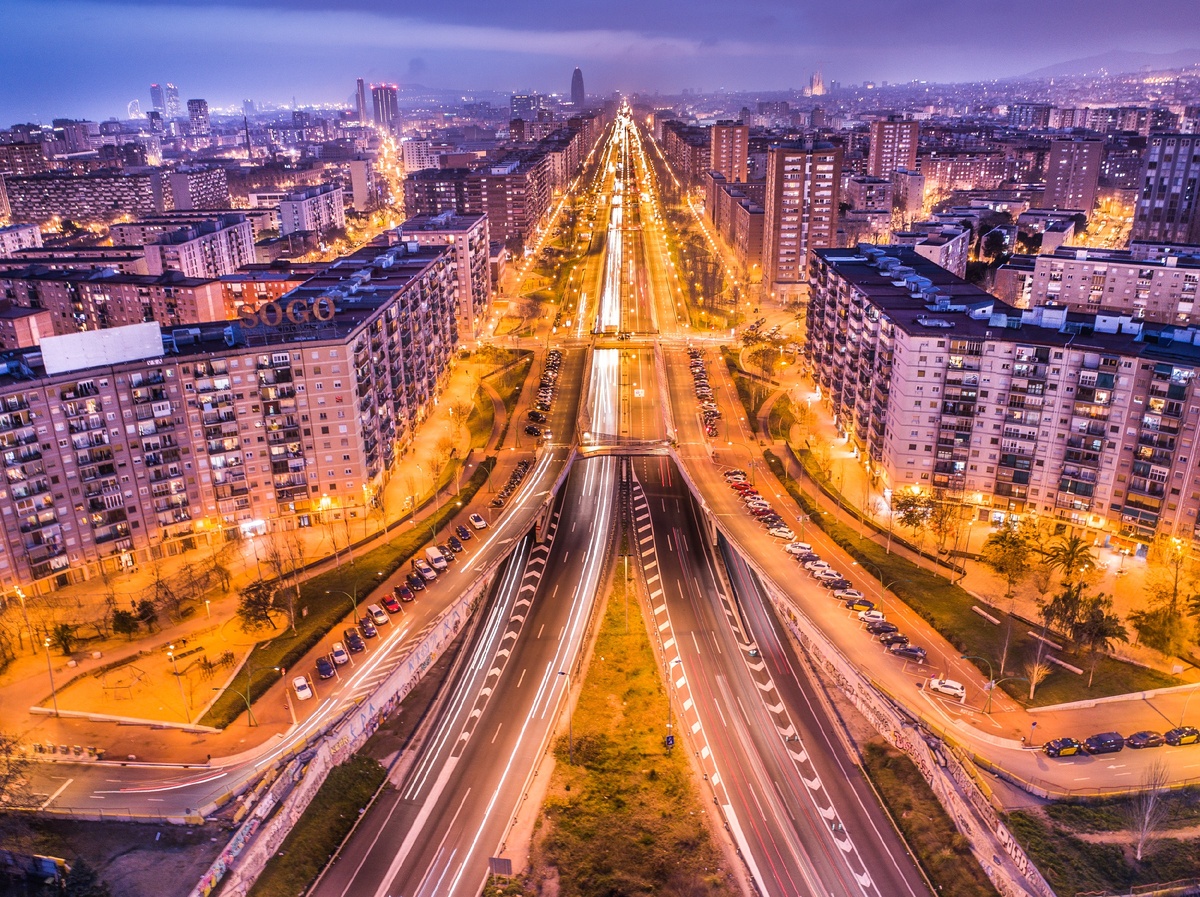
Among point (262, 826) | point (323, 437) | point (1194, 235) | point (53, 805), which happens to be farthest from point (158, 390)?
point (1194, 235)

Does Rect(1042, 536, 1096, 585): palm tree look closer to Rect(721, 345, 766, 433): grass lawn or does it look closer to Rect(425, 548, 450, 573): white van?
Rect(721, 345, 766, 433): grass lawn

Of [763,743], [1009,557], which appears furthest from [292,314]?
[1009,557]

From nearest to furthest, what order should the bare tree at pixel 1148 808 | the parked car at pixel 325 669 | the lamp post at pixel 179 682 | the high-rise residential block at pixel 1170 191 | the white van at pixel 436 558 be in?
the bare tree at pixel 1148 808 → the lamp post at pixel 179 682 → the parked car at pixel 325 669 → the white van at pixel 436 558 → the high-rise residential block at pixel 1170 191

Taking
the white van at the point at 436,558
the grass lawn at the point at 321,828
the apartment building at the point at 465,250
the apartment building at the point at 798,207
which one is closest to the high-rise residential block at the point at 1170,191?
the apartment building at the point at 798,207

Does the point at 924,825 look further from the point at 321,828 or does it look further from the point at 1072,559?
the point at 321,828

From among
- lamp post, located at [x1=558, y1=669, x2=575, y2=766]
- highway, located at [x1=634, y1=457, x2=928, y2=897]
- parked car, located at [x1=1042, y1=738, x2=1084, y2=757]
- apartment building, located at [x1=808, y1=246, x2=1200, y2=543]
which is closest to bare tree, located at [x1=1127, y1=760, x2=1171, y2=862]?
parked car, located at [x1=1042, y1=738, x2=1084, y2=757]

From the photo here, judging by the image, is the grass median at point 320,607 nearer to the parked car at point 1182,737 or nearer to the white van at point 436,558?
the white van at point 436,558

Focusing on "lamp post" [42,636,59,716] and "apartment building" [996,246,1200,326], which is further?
"apartment building" [996,246,1200,326]
